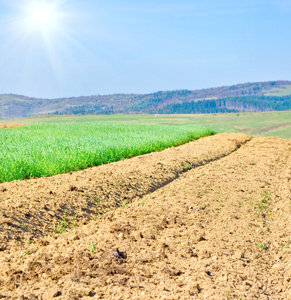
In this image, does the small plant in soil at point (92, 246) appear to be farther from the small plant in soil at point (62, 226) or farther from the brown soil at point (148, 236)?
the small plant in soil at point (62, 226)

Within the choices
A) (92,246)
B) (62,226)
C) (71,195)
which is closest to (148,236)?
(92,246)

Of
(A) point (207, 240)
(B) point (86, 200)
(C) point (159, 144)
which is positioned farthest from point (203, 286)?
(C) point (159, 144)

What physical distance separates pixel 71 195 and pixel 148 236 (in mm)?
1784

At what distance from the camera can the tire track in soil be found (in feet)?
15.5

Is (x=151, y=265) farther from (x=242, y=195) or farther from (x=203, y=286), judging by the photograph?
(x=242, y=195)

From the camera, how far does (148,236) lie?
4.36 meters

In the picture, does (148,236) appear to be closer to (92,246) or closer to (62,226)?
(92,246)

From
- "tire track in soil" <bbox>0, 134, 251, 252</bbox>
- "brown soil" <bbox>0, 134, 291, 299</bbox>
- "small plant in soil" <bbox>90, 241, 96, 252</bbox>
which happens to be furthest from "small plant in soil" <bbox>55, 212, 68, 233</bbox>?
"small plant in soil" <bbox>90, 241, 96, 252</bbox>

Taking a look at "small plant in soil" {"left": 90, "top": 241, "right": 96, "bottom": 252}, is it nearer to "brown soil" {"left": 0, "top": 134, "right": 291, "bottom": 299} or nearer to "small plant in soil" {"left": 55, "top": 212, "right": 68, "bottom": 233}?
"brown soil" {"left": 0, "top": 134, "right": 291, "bottom": 299}

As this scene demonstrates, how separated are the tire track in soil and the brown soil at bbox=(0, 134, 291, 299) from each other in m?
0.02

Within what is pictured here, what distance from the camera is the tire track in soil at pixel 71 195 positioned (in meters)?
4.72

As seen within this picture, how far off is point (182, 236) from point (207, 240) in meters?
0.31

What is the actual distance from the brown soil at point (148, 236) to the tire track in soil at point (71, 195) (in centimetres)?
2

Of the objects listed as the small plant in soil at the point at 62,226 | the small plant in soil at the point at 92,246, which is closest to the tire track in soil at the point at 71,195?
the small plant in soil at the point at 62,226
